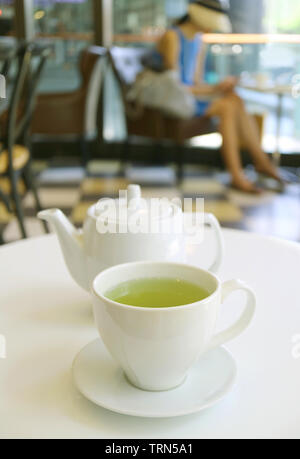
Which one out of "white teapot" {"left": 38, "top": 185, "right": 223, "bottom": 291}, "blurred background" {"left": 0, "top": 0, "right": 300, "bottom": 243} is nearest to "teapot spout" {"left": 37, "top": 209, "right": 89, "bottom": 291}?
"white teapot" {"left": 38, "top": 185, "right": 223, "bottom": 291}

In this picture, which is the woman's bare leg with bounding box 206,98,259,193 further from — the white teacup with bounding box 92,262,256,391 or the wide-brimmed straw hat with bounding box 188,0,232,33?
the white teacup with bounding box 92,262,256,391

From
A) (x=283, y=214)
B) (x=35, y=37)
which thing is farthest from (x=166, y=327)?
(x=35, y=37)

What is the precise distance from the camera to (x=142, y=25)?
3.97 m

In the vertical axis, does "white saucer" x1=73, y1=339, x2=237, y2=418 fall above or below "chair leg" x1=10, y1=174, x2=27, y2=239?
above

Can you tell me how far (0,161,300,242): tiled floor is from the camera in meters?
2.65

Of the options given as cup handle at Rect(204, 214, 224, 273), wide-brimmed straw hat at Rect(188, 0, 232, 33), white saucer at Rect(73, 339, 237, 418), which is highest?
wide-brimmed straw hat at Rect(188, 0, 232, 33)

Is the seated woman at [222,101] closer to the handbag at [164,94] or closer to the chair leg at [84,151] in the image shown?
the handbag at [164,94]

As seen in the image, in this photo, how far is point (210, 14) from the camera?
332 centimetres

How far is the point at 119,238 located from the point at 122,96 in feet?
9.66

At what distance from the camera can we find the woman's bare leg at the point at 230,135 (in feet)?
10.6

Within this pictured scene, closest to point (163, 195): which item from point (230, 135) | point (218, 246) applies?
point (230, 135)

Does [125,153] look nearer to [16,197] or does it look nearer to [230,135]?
[230,135]

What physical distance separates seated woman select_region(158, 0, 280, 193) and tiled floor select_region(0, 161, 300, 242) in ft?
0.58

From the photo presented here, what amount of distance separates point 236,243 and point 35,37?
3543 mm
